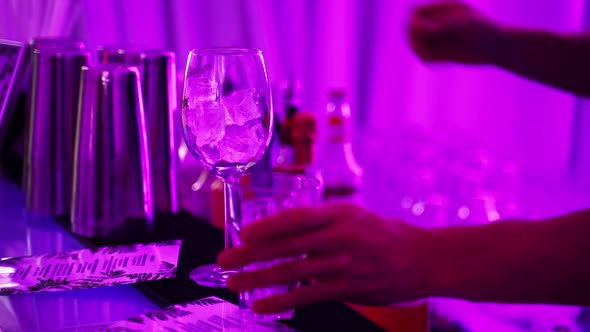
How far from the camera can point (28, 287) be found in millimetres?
700

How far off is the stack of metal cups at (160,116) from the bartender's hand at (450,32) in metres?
0.62

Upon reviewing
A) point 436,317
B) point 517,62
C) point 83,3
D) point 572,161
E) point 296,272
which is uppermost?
point 83,3

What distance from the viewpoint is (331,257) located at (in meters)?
0.48

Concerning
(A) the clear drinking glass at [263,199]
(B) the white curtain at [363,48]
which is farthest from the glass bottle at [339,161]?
(A) the clear drinking glass at [263,199]

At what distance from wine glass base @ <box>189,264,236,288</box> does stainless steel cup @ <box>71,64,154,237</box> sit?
221 mm

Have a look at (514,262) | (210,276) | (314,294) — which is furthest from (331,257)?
(210,276)

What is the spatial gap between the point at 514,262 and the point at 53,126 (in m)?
0.81

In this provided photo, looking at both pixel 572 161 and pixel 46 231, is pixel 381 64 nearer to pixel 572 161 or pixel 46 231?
pixel 572 161

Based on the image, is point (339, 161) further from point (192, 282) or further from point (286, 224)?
point (286, 224)

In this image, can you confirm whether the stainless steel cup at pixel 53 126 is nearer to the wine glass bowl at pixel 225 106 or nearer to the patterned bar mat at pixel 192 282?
the patterned bar mat at pixel 192 282

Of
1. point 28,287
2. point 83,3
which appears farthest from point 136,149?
point 83,3

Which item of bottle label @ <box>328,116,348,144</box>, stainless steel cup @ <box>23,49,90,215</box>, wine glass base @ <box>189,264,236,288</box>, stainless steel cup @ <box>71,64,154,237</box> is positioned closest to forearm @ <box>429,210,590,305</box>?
wine glass base @ <box>189,264,236,288</box>

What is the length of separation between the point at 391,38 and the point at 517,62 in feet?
6.41

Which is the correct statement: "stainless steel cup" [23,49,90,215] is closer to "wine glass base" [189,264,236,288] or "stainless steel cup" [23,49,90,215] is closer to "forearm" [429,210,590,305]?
"wine glass base" [189,264,236,288]
